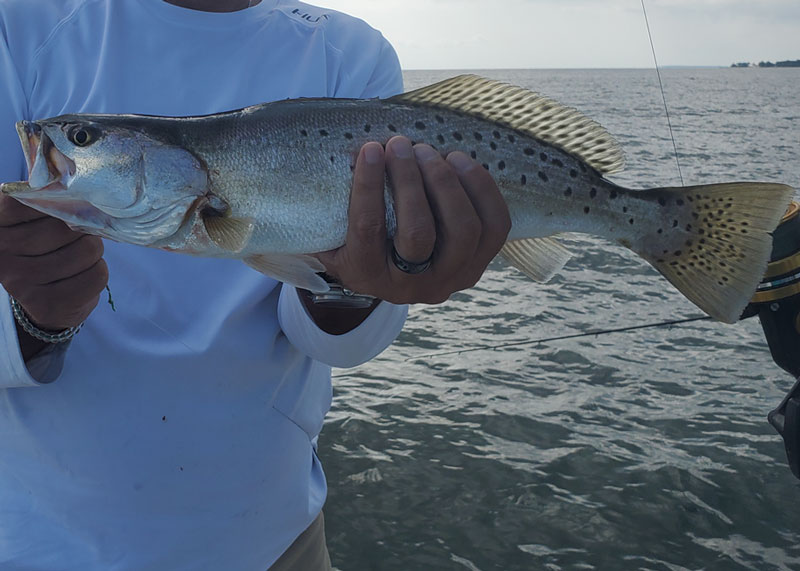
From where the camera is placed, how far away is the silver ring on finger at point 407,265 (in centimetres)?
231

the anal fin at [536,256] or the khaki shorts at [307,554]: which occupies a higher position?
the anal fin at [536,256]

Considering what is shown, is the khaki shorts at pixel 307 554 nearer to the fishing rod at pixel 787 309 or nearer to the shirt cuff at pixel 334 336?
the shirt cuff at pixel 334 336

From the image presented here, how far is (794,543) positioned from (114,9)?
6.13 metres

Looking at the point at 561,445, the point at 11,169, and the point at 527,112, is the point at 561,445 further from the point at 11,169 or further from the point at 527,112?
the point at 11,169

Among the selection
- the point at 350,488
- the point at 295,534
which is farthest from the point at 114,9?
the point at 350,488

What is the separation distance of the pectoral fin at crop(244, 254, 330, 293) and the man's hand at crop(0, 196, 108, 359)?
1.53 feet

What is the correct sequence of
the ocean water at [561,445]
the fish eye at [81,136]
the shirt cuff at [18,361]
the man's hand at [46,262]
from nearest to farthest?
the man's hand at [46,262] < the shirt cuff at [18,361] < the fish eye at [81,136] < the ocean water at [561,445]

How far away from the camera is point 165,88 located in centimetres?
251

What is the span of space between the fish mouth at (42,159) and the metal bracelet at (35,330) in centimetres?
36

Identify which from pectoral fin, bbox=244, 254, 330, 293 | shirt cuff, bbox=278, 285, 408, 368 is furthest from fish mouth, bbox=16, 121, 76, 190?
shirt cuff, bbox=278, 285, 408, 368

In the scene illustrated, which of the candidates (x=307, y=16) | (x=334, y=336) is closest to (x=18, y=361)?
(x=334, y=336)

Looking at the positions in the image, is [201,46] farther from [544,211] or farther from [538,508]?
[538,508]

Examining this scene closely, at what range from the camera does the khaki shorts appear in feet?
8.86

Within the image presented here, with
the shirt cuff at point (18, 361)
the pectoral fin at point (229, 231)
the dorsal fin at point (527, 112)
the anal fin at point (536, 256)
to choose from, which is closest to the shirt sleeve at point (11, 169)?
the shirt cuff at point (18, 361)
